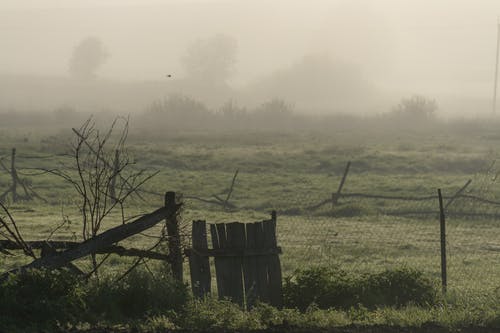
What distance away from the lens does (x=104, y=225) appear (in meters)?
27.4

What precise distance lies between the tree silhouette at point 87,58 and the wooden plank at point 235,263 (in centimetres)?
16559

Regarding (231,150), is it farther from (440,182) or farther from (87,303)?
(87,303)

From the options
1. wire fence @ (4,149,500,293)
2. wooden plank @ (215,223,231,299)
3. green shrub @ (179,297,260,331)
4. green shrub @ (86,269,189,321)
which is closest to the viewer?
green shrub @ (179,297,260,331)

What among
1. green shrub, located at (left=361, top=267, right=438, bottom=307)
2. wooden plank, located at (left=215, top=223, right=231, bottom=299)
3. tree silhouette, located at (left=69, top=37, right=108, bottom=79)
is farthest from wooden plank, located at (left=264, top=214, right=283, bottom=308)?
tree silhouette, located at (left=69, top=37, right=108, bottom=79)

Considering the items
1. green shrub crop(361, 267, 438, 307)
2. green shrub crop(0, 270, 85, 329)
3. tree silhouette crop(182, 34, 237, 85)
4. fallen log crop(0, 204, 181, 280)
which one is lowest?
green shrub crop(361, 267, 438, 307)

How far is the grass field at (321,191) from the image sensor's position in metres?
21.1

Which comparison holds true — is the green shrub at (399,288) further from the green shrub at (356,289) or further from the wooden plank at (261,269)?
the wooden plank at (261,269)

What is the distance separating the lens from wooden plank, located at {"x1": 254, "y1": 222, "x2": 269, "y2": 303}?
12742 mm

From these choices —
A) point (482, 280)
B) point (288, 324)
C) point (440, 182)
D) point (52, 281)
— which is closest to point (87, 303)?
point (52, 281)

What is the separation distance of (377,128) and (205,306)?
8624cm

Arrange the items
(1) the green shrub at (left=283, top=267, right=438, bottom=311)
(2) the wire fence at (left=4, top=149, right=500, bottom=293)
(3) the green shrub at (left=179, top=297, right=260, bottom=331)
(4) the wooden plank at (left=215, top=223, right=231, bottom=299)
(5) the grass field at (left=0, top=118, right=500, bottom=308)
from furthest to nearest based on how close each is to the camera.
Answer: (5) the grass field at (left=0, top=118, right=500, bottom=308) → (2) the wire fence at (left=4, top=149, right=500, bottom=293) → (1) the green shrub at (left=283, top=267, right=438, bottom=311) → (4) the wooden plank at (left=215, top=223, right=231, bottom=299) → (3) the green shrub at (left=179, top=297, right=260, bottom=331)

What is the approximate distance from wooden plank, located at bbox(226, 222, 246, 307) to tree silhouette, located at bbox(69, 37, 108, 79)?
6519 inches

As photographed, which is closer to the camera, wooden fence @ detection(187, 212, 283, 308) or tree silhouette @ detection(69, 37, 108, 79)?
wooden fence @ detection(187, 212, 283, 308)

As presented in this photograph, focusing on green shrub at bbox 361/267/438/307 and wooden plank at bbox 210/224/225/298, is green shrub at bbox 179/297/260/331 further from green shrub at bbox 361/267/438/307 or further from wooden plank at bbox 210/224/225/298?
green shrub at bbox 361/267/438/307
